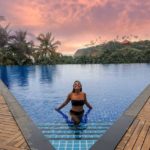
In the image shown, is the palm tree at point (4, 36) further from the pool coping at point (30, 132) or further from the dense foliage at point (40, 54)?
the pool coping at point (30, 132)

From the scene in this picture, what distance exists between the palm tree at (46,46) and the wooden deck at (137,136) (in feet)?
106

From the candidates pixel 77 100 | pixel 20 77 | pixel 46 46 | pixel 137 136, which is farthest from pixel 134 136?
pixel 46 46

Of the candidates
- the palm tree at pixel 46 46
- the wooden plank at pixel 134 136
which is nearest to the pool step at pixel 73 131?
the wooden plank at pixel 134 136

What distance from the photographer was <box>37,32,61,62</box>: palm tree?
123 ft

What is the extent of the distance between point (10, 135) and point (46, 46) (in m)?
33.6

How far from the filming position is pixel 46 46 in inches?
1484

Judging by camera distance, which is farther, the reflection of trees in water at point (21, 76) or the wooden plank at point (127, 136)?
the reflection of trees in water at point (21, 76)

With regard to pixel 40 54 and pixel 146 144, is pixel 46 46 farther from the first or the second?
pixel 146 144

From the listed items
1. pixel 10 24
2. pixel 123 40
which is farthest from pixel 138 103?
pixel 123 40

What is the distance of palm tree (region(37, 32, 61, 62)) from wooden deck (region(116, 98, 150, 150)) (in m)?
32.4

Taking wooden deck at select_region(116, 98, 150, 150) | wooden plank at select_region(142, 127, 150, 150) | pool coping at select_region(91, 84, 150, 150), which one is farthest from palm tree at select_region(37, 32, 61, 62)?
wooden plank at select_region(142, 127, 150, 150)

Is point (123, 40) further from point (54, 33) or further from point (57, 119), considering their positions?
point (57, 119)

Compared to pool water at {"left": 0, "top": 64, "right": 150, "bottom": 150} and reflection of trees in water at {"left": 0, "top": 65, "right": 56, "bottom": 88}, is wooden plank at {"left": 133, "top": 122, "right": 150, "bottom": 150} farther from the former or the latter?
reflection of trees in water at {"left": 0, "top": 65, "right": 56, "bottom": 88}

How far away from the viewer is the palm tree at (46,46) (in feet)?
123
